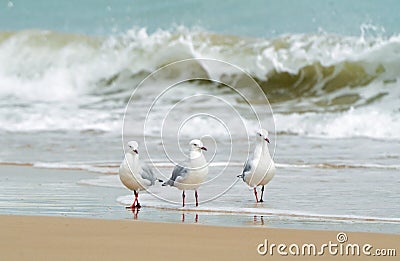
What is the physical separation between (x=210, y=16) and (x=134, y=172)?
51.1 feet

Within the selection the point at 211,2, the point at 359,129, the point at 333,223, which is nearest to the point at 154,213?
the point at 333,223

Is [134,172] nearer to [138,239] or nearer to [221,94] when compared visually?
[138,239]

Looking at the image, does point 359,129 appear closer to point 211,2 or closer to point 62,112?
point 62,112

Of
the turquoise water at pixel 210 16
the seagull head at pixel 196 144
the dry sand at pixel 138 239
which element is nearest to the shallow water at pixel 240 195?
the dry sand at pixel 138 239

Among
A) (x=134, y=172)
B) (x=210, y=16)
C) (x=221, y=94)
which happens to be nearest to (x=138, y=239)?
(x=134, y=172)

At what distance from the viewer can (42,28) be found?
22469 mm

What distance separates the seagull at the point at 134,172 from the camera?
599 cm

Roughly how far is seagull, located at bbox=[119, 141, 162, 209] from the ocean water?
8.5 inches

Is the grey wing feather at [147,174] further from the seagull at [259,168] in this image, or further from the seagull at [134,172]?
the seagull at [259,168]

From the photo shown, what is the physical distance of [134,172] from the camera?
6000 mm

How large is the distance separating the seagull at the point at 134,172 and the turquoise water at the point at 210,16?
12526 mm

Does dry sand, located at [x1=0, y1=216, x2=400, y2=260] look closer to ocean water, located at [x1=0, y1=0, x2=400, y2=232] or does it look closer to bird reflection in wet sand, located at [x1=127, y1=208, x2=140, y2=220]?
bird reflection in wet sand, located at [x1=127, y1=208, x2=140, y2=220]

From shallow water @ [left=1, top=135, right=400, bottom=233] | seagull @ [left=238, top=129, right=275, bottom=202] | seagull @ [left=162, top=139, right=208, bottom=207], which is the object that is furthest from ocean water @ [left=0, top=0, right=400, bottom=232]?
seagull @ [left=162, top=139, right=208, bottom=207]

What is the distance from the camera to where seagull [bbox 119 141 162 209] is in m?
5.99
